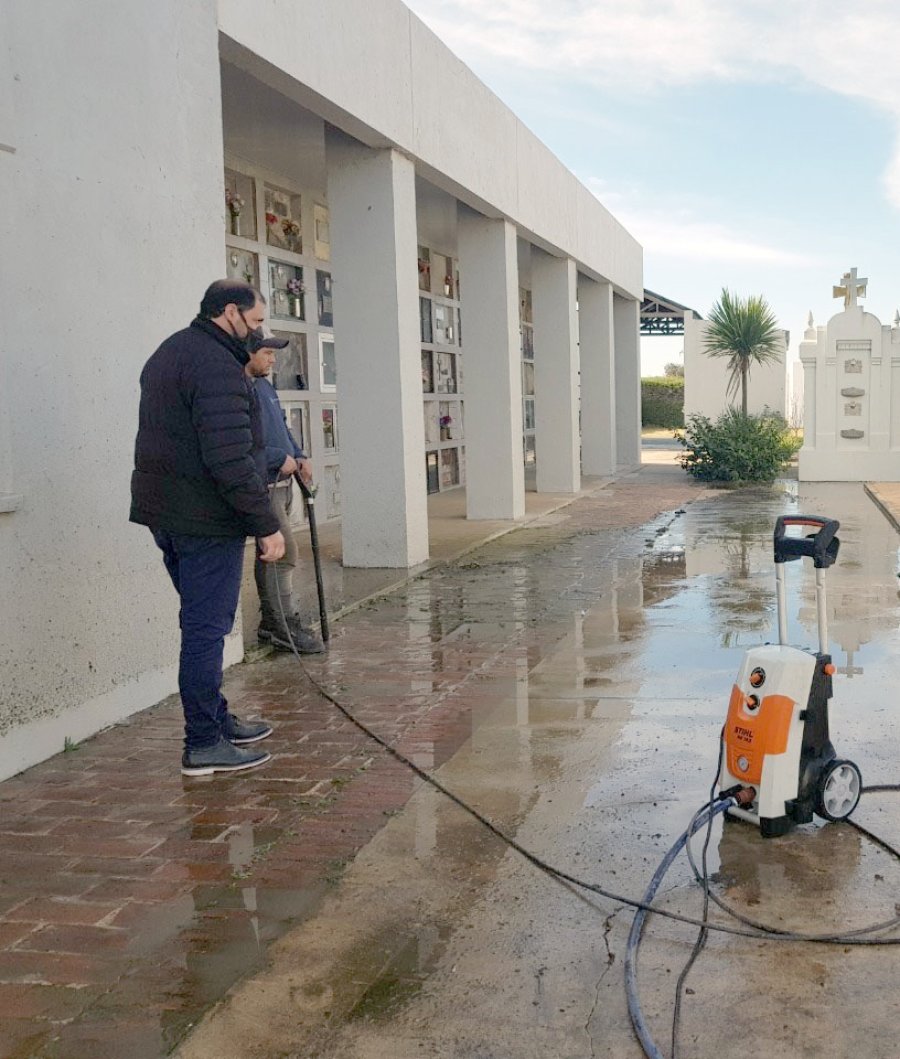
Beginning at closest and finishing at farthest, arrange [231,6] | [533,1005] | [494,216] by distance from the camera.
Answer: [533,1005]
[231,6]
[494,216]

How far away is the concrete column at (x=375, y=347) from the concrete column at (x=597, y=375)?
1109 centimetres

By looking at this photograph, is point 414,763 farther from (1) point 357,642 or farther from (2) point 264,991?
(1) point 357,642

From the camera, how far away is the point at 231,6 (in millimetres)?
6965

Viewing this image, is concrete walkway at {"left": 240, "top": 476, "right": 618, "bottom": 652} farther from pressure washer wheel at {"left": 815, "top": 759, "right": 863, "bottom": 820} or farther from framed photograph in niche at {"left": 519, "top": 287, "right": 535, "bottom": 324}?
framed photograph in niche at {"left": 519, "top": 287, "right": 535, "bottom": 324}

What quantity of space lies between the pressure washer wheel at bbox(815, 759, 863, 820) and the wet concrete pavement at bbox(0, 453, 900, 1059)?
9 centimetres

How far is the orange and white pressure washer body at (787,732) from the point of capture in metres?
3.89

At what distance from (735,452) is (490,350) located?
843 cm

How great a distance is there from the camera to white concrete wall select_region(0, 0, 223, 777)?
16.2 ft

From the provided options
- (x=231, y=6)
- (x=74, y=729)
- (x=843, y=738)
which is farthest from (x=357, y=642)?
(x=231, y=6)

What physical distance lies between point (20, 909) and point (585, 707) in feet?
9.76

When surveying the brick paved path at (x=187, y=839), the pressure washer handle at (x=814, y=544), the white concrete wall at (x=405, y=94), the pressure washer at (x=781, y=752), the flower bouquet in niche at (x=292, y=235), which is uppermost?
the white concrete wall at (x=405, y=94)

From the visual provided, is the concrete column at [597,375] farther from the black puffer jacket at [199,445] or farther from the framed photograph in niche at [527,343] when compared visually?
the black puffer jacket at [199,445]

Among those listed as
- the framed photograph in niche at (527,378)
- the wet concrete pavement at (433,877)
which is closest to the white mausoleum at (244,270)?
the wet concrete pavement at (433,877)

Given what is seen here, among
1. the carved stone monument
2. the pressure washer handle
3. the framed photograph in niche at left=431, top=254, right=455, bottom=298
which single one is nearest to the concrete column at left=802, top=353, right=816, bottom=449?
the carved stone monument
